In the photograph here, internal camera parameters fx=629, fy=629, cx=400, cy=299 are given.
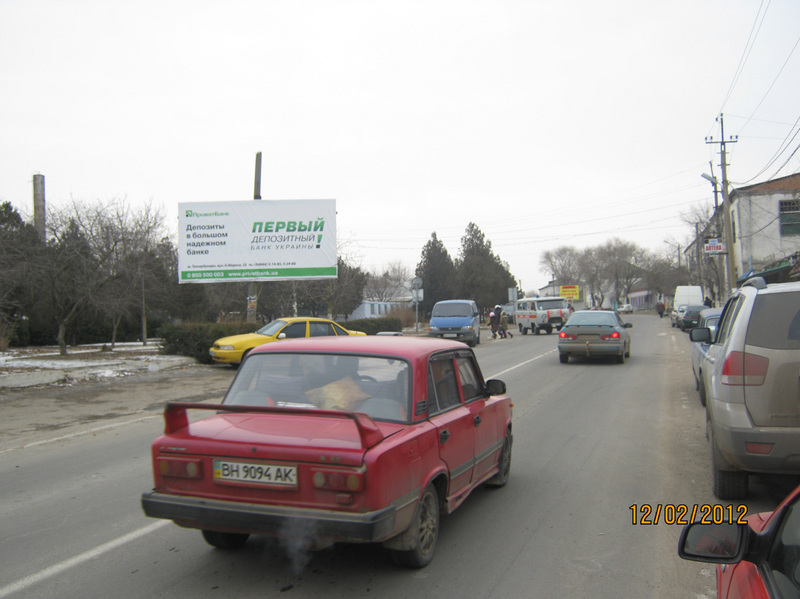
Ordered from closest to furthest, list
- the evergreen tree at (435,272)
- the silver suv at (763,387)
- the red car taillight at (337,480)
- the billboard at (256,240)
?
the red car taillight at (337,480)
the silver suv at (763,387)
the billboard at (256,240)
the evergreen tree at (435,272)

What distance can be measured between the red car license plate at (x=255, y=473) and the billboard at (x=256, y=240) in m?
22.3

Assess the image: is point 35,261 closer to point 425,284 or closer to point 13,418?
point 13,418

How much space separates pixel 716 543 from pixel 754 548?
13cm

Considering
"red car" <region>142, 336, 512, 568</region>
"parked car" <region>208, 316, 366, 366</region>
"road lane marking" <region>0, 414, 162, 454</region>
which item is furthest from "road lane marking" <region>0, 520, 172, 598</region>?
"parked car" <region>208, 316, 366, 366</region>

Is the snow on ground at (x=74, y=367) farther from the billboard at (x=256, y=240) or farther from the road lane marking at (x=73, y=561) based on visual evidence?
the road lane marking at (x=73, y=561)

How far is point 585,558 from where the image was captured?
430cm

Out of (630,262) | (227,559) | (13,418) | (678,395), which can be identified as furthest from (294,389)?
(630,262)

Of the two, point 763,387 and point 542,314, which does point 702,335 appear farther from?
point 542,314

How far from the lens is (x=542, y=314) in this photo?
37.8 metres

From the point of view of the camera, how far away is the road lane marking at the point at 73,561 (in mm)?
3822

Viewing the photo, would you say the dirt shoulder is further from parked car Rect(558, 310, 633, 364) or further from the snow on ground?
parked car Rect(558, 310, 633, 364)

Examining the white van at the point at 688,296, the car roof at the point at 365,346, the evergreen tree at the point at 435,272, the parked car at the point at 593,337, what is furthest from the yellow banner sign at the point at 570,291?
the car roof at the point at 365,346

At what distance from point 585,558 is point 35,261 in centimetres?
1949
